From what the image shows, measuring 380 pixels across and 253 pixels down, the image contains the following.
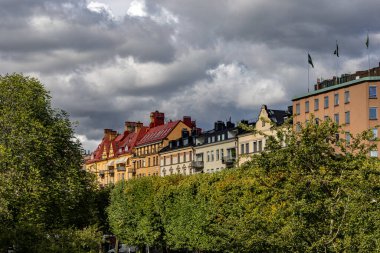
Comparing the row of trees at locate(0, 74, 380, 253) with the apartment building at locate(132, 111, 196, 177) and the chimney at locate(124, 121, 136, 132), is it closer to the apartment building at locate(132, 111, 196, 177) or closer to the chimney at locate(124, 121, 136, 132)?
the apartment building at locate(132, 111, 196, 177)

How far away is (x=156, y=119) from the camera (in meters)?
165

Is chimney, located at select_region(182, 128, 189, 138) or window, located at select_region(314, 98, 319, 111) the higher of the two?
window, located at select_region(314, 98, 319, 111)

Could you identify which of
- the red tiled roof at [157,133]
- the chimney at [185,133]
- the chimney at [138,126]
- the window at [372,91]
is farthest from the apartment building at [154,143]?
the window at [372,91]

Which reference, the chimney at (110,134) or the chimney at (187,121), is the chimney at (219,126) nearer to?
the chimney at (187,121)

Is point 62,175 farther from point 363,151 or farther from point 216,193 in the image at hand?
point 363,151

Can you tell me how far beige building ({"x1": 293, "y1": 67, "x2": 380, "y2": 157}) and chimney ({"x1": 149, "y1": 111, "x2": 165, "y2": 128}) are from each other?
5584cm

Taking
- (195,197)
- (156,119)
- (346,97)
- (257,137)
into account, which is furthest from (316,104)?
(156,119)

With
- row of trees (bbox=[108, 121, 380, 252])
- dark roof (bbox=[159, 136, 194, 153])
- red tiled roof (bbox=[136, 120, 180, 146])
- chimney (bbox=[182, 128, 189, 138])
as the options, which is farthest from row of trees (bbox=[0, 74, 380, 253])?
red tiled roof (bbox=[136, 120, 180, 146])

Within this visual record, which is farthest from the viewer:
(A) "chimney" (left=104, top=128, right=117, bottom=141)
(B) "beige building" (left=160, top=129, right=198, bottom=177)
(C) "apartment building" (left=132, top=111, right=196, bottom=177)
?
(A) "chimney" (left=104, top=128, right=117, bottom=141)

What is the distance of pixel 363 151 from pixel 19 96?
144ft

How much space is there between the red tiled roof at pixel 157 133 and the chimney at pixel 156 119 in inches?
151

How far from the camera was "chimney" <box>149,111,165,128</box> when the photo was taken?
6481 inches

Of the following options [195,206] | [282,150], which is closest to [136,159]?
[195,206]

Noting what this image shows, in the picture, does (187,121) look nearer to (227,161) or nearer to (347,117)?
(227,161)
